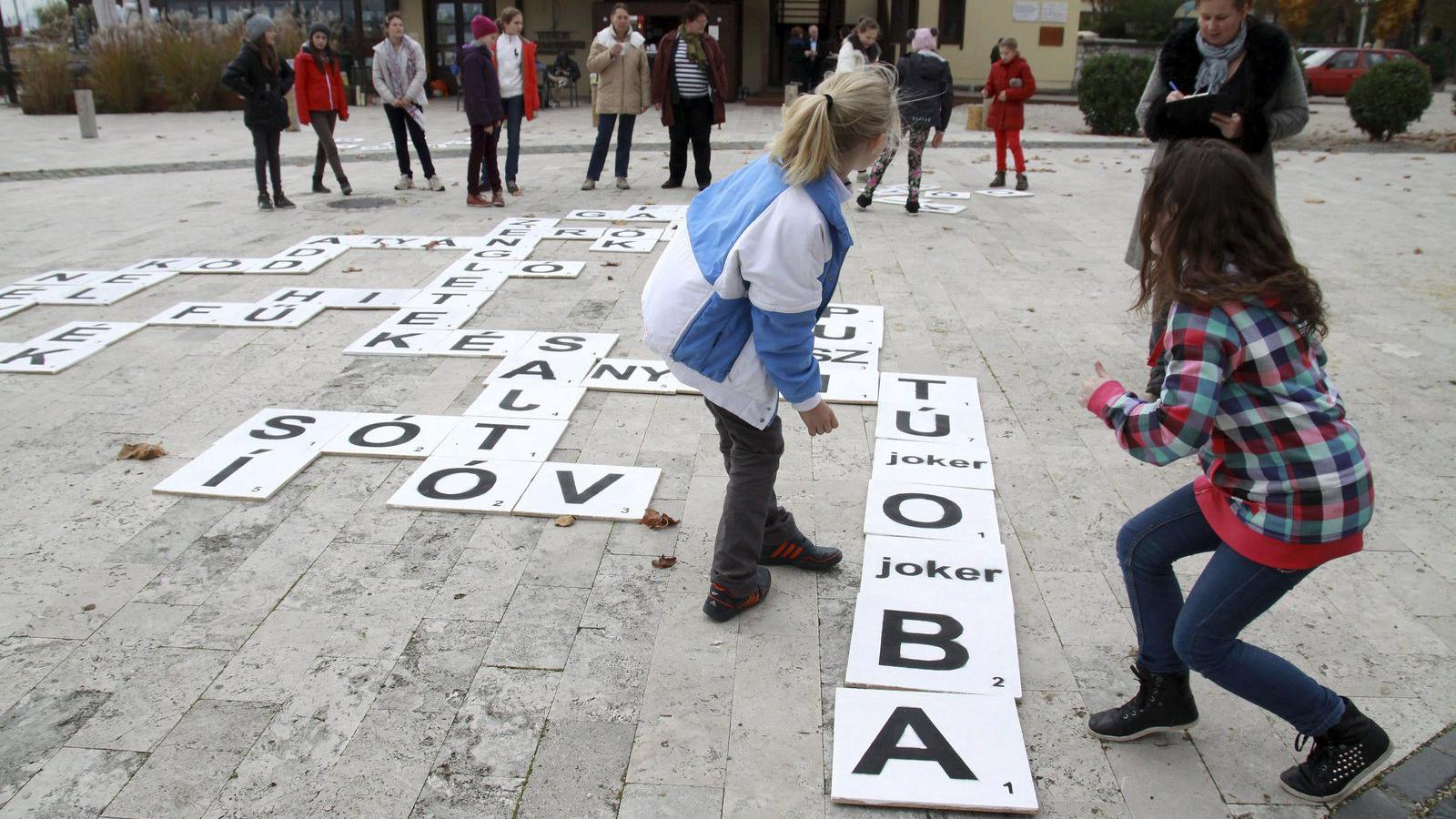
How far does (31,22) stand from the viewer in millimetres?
42406

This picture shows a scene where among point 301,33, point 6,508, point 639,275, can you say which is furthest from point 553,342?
point 301,33

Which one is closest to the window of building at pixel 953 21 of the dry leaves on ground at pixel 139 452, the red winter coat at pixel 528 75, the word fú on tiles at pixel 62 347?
the red winter coat at pixel 528 75

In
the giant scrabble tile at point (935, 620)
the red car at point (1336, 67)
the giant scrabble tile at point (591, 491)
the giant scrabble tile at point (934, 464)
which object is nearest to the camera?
the giant scrabble tile at point (935, 620)

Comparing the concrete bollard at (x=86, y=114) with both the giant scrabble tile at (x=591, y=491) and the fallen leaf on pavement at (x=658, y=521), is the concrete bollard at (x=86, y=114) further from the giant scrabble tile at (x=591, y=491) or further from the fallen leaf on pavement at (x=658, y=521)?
the fallen leaf on pavement at (x=658, y=521)

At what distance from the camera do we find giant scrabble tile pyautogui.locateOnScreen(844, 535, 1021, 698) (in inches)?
123

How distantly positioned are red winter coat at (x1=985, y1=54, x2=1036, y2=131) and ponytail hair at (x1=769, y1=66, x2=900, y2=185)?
9.27 m

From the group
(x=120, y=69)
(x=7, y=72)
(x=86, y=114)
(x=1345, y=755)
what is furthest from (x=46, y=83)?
(x=1345, y=755)

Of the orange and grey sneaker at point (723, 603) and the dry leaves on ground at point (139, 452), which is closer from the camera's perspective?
the orange and grey sneaker at point (723, 603)

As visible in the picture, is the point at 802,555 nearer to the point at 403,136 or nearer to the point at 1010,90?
the point at 1010,90

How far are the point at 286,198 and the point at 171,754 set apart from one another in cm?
945

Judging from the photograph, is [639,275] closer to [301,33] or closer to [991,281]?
[991,281]

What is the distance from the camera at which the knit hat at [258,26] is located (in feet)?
32.7

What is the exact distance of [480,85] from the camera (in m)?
10.3

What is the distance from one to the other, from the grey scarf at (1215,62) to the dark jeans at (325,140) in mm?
9049
